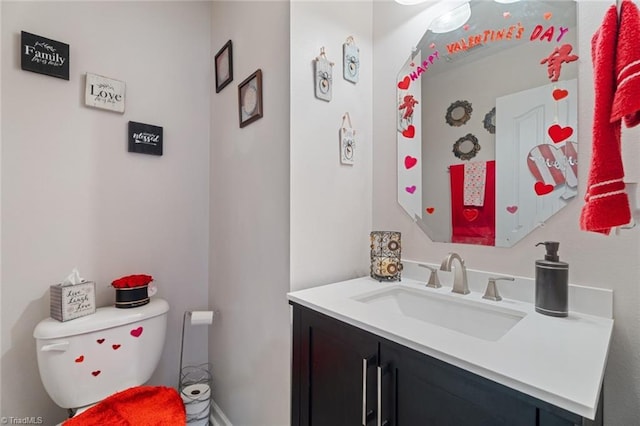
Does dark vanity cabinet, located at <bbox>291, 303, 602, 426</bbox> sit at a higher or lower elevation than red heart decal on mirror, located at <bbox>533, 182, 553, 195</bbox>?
lower

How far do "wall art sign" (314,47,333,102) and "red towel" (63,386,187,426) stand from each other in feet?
4.28

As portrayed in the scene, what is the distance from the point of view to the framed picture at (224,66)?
1.47 metres

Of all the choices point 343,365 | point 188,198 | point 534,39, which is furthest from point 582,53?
point 188,198

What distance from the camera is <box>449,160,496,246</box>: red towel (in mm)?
975

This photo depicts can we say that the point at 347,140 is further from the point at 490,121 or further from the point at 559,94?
the point at 559,94

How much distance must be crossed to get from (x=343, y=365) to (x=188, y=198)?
1.29 metres

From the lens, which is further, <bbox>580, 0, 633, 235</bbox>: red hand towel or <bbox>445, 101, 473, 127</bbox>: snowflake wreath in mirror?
<bbox>445, 101, 473, 127</bbox>: snowflake wreath in mirror

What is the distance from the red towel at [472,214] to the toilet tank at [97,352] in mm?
1335

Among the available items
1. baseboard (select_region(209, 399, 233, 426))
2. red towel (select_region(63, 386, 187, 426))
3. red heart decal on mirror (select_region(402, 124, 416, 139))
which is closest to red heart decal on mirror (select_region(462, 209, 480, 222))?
red heart decal on mirror (select_region(402, 124, 416, 139))

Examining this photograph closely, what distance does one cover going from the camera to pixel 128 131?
1.43 metres

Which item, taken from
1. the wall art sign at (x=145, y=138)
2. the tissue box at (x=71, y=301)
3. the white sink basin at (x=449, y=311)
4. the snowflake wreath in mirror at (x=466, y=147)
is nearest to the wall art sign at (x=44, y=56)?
the wall art sign at (x=145, y=138)

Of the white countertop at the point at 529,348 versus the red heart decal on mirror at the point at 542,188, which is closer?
the white countertop at the point at 529,348

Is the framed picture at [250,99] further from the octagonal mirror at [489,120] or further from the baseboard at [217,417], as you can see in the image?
the baseboard at [217,417]

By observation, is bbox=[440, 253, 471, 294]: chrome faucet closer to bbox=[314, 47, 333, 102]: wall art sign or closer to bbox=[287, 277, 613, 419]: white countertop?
bbox=[287, 277, 613, 419]: white countertop
